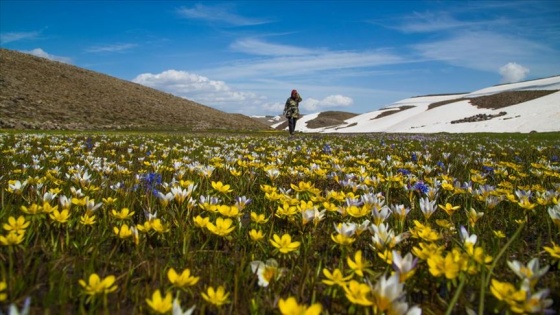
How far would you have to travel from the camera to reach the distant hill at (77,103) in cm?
3678

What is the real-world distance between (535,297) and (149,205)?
10.00 feet

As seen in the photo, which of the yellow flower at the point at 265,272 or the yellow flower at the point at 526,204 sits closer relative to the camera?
the yellow flower at the point at 265,272

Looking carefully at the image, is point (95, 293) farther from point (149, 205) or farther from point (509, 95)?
point (509, 95)

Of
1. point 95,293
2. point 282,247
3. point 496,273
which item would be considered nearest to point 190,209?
point 282,247

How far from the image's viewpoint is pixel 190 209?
325cm

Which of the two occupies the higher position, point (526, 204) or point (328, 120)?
point (328, 120)

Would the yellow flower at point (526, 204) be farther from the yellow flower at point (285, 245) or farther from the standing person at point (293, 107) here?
the standing person at point (293, 107)

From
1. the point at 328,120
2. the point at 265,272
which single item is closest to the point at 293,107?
the point at 265,272

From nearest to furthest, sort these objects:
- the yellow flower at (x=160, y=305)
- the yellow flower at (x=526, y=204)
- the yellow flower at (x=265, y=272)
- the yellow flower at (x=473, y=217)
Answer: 1. the yellow flower at (x=160, y=305)
2. the yellow flower at (x=265, y=272)
3. the yellow flower at (x=473, y=217)
4. the yellow flower at (x=526, y=204)

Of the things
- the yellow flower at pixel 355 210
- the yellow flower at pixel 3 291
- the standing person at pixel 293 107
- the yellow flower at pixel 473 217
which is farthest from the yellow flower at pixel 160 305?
the standing person at pixel 293 107

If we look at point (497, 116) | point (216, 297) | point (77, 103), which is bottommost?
point (216, 297)

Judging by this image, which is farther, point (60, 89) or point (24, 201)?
point (60, 89)

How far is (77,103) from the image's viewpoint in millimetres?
45938

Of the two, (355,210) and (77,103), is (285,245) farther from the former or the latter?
(77,103)
